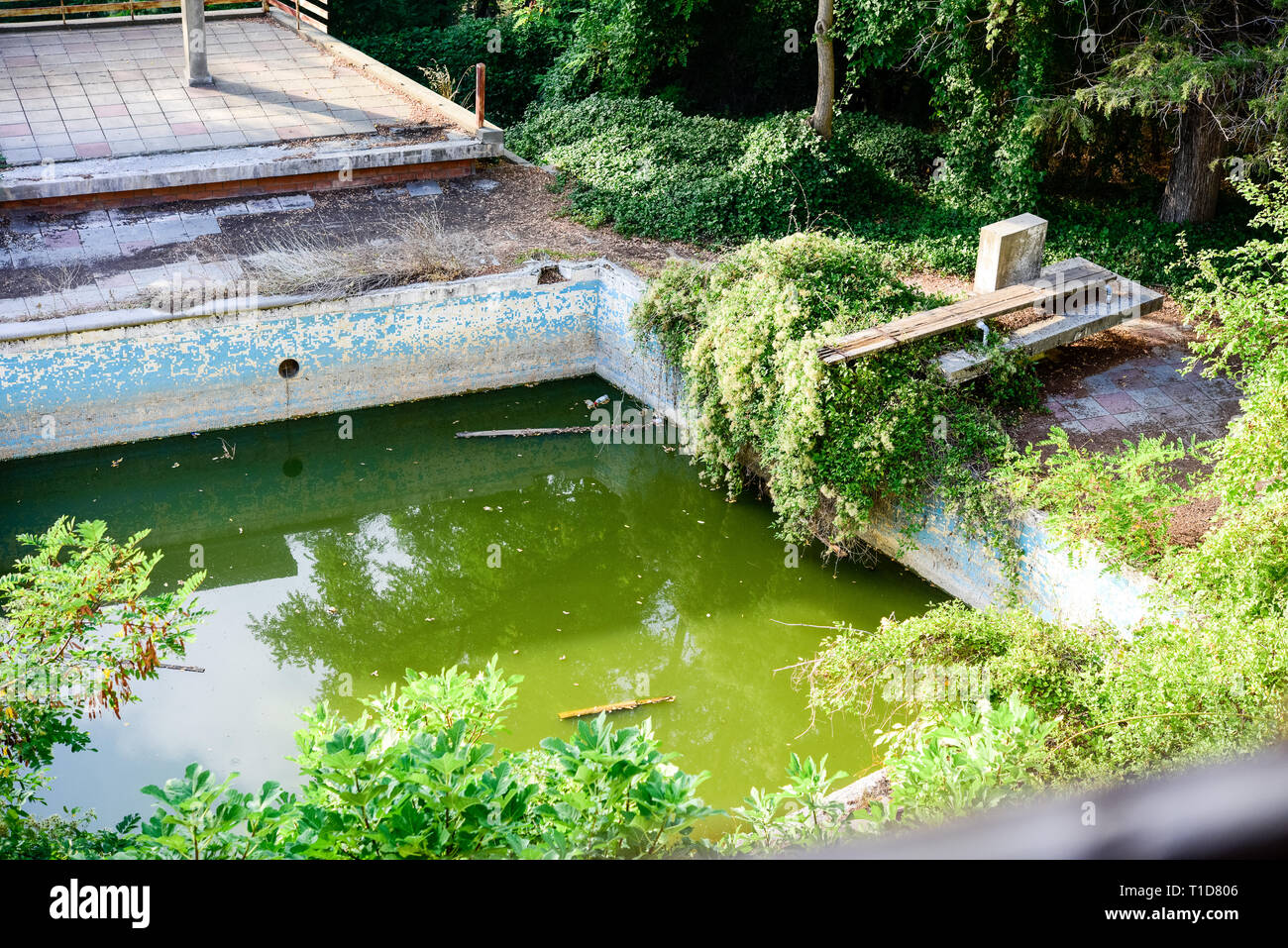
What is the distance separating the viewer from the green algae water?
7445 millimetres

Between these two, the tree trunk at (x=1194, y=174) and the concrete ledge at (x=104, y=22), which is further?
the concrete ledge at (x=104, y=22)

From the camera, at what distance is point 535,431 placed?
10.7 meters

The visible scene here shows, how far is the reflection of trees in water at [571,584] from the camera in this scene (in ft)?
26.5

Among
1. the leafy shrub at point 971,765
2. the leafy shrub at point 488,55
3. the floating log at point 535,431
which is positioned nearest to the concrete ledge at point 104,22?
the leafy shrub at point 488,55

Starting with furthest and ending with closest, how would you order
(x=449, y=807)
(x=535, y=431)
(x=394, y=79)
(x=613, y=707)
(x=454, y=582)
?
1. (x=394, y=79)
2. (x=535, y=431)
3. (x=454, y=582)
4. (x=613, y=707)
5. (x=449, y=807)

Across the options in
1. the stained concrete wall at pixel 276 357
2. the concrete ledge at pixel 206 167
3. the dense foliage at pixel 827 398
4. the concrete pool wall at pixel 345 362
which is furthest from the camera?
the concrete ledge at pixel 206 167

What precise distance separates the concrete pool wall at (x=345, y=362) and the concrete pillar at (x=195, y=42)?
557cm

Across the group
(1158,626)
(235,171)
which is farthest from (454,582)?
(235,171)

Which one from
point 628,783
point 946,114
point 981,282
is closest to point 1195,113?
point 946,114

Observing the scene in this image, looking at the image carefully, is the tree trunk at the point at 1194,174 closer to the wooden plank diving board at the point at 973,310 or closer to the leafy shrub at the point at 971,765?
the wooden plank diving board at the point at 973,310

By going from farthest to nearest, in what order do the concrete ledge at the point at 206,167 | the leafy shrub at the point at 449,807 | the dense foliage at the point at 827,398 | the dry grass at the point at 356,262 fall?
the concrete ledge at the point at 206,167
the dry grass at the point at 356,262
the dense foliage at the point at 827,398
the leafy shrub at the point at 449,807

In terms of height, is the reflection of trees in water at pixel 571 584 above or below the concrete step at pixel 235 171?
below

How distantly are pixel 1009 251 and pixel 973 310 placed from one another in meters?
0.99

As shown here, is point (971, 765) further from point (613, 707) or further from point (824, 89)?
point (824, 89)
